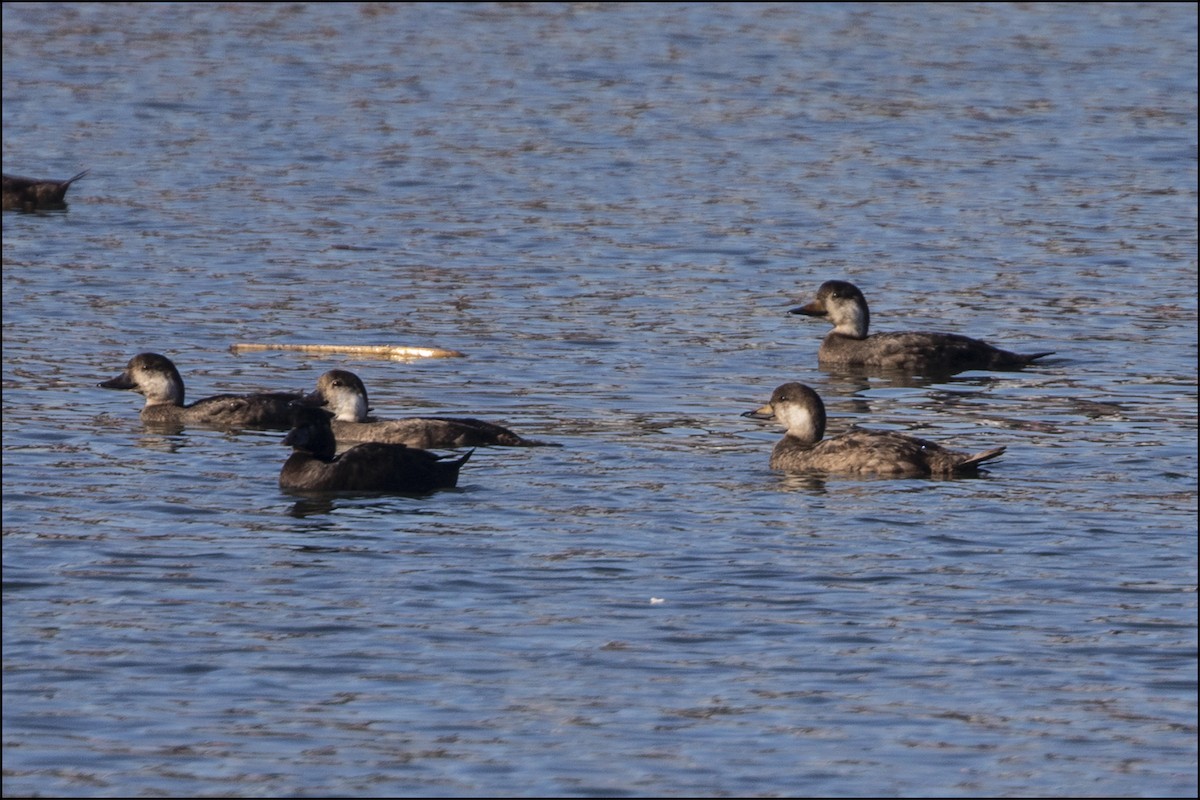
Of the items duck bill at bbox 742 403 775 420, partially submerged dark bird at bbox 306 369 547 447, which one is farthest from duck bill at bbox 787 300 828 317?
partially submerged dark bird at bbox 306 369 547 447

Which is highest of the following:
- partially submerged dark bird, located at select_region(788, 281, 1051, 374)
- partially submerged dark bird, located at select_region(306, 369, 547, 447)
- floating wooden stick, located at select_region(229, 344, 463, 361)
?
partially submerged dark bird, located at select_region(306, 369, 547, 447)

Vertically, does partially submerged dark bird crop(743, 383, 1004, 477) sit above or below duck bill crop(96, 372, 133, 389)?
below

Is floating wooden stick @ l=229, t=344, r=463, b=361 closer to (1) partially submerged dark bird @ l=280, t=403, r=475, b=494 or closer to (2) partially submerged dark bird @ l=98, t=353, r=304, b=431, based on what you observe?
(2) partially submerged dark bird @ l=98, t=353, r=304, b=431

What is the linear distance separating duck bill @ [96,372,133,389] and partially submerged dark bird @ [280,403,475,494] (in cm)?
281

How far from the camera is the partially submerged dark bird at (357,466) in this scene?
14656mm

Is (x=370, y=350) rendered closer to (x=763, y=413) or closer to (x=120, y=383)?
(x=120, y=383)

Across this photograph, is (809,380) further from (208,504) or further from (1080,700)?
(1080,700)

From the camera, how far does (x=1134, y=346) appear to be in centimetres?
2055

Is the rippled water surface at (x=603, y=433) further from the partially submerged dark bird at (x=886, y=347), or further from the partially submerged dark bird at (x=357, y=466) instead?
the partially submerged dark bird at (x=886, y=347)

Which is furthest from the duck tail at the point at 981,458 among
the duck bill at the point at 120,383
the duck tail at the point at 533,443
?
the duck bill at the point at 120,383

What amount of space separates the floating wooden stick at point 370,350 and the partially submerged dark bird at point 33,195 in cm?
844

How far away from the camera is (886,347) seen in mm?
20062

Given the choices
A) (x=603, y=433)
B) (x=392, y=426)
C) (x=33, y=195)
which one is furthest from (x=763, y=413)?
(x=33, y=195)

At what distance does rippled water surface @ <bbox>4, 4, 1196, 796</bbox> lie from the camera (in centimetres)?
996
